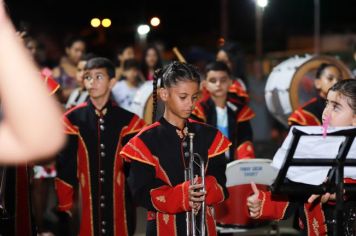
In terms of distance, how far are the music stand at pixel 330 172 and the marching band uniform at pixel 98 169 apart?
7.74ft

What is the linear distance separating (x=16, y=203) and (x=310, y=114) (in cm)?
446

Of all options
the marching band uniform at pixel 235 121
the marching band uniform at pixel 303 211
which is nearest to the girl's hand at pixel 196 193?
the marching band uniform at pixel 303 211

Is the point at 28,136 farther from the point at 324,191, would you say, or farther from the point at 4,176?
the point at 324,191

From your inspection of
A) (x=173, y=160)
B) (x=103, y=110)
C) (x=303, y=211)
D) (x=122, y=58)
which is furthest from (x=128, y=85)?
(x=303, y=211)

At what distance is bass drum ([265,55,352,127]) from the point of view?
889 cm

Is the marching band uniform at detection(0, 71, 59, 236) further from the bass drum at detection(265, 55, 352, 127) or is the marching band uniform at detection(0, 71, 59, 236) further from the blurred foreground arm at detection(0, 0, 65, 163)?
the bass drum at detection(265, 55, 352, 127)

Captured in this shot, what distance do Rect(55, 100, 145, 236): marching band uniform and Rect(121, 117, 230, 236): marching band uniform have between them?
1203 millimetres

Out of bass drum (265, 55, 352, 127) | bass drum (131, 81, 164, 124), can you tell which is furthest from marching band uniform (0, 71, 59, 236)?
bass drum (265, 55, 352, 127)

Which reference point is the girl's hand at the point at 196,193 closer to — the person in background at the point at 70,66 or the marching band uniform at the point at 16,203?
the marching band uniform at the point at 16,203

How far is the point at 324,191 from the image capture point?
4.12 meters

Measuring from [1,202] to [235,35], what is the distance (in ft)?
77.8

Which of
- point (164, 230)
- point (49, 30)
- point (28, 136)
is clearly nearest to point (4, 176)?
point (164, 230)

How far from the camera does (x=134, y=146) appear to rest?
499 centimetres

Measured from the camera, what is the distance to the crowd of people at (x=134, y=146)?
2.29 meters
